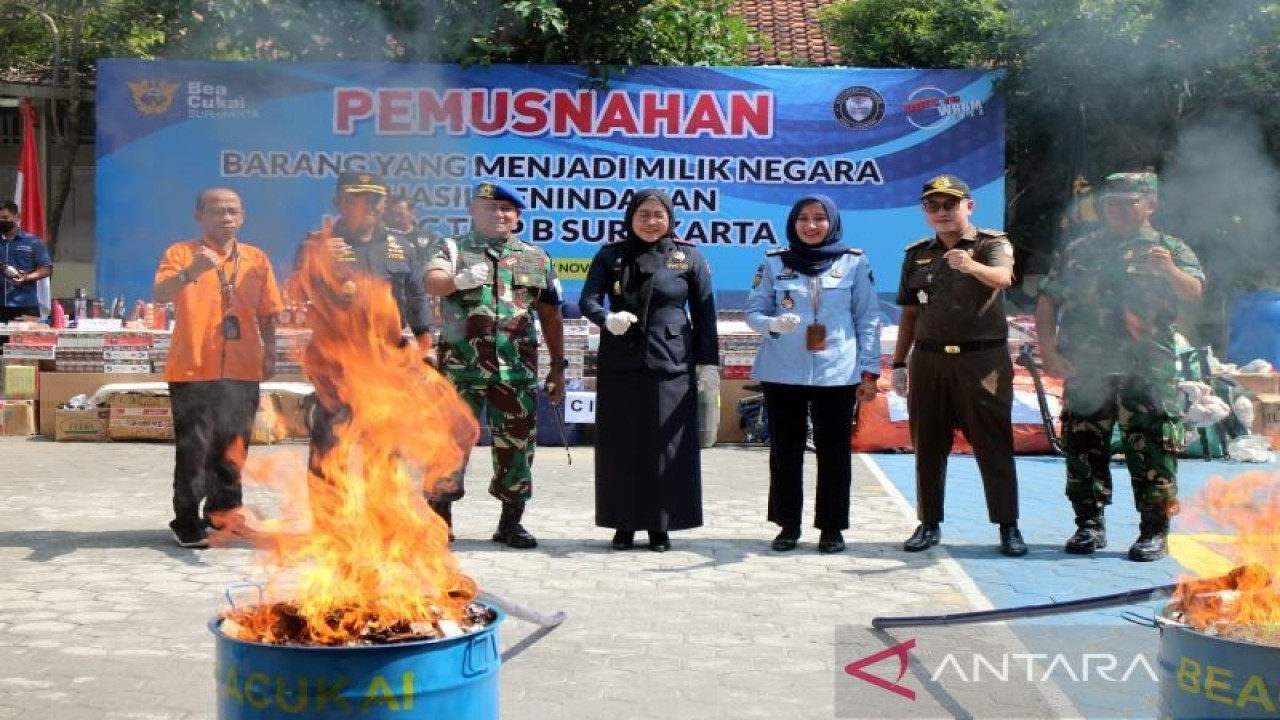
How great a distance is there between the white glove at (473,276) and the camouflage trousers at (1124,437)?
10.0 feet

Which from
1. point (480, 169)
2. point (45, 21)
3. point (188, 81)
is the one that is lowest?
point (480, 169)

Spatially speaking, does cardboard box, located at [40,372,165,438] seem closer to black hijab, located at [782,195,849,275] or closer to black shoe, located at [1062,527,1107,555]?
black hijab, located at [782,195,849,275]

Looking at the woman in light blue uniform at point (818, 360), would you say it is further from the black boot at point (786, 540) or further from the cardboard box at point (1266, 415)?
the cardboard box at point (1266, 415)

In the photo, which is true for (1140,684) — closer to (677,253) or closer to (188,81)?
(677,253)

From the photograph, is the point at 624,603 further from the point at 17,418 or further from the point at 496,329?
the point at 17,418

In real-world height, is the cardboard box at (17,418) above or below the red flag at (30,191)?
below

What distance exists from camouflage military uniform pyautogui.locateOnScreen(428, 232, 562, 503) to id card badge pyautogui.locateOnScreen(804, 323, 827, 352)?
4.52 ft

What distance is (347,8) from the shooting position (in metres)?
7.64

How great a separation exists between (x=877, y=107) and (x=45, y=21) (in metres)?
10.3

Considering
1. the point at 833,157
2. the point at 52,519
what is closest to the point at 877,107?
the point at 833,157

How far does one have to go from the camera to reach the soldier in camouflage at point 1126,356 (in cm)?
680

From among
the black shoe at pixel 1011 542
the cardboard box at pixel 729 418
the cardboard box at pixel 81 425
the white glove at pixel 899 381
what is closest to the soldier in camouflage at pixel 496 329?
the white glove at pixel 899 381

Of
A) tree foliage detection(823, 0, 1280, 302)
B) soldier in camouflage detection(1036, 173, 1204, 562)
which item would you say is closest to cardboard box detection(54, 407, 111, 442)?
soldier in camouflage detection(1036, 173, 1204, 562)

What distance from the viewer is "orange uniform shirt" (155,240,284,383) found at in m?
6.89
